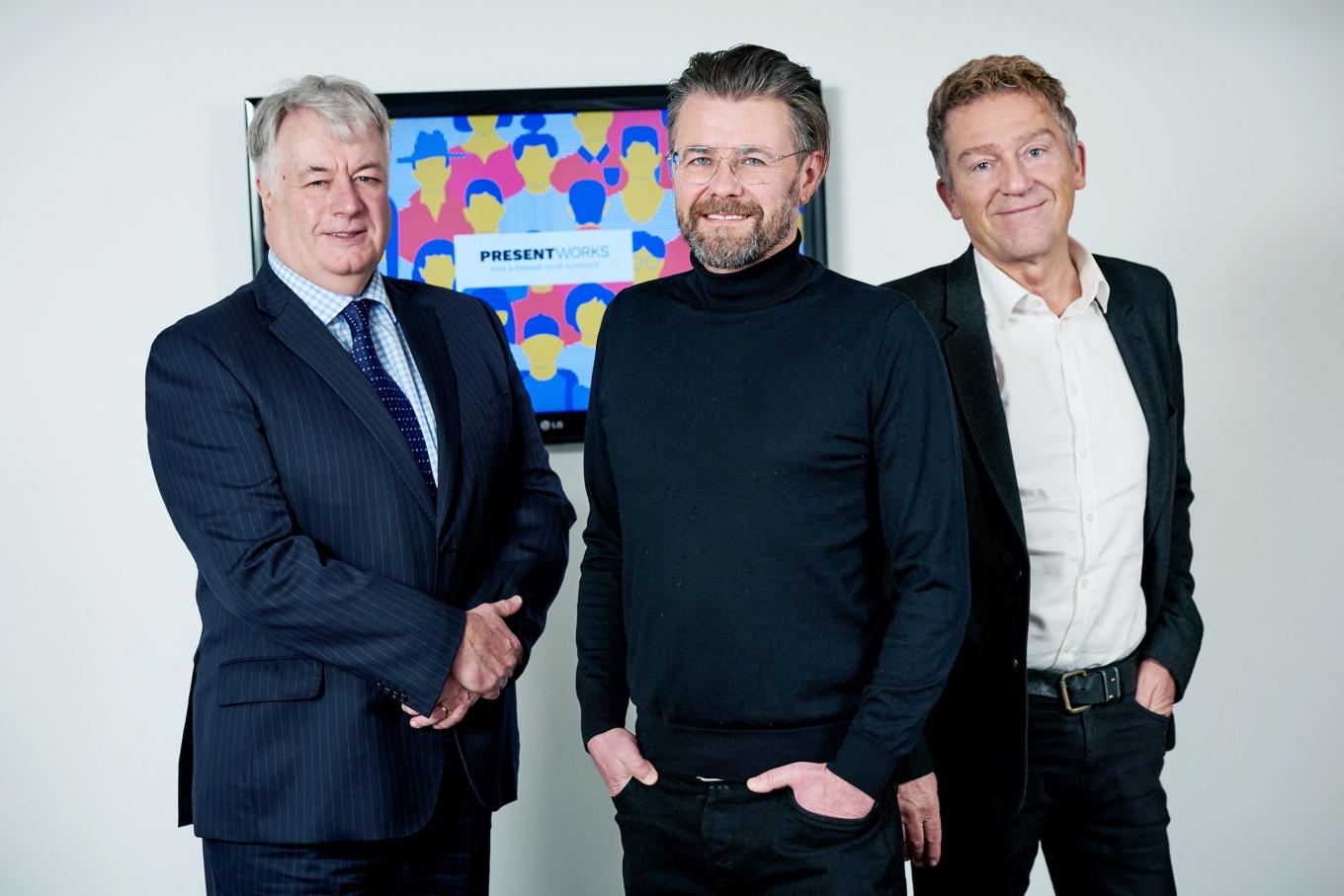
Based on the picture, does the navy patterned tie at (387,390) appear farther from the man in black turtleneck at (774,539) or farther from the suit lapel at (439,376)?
the man in black turtleneck at (774,539)

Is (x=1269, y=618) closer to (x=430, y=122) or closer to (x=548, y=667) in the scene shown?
(x=548, y=667)

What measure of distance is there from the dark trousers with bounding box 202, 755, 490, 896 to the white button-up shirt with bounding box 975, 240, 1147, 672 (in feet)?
3.09

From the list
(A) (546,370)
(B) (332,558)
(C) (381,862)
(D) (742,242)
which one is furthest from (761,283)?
(A) (546,370)

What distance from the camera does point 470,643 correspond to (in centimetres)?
183

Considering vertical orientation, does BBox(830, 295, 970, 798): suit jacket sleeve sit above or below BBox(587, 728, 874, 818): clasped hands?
above

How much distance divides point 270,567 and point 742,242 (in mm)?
820

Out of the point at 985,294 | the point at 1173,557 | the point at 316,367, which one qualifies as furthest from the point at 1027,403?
the point at 316,367

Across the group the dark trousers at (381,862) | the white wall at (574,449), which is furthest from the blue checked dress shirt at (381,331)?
the white wall at (574,449)

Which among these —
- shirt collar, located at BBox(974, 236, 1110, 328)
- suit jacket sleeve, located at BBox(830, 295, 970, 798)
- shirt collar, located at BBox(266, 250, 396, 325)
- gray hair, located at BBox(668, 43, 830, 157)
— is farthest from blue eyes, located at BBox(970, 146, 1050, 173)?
shirt collar, located at BBox(266, 250, 396, 325)

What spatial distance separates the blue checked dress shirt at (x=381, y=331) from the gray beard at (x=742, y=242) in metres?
0.58

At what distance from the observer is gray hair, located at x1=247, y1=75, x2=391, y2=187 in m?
1.91

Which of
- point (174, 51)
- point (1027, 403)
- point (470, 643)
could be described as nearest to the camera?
point (470, 643)

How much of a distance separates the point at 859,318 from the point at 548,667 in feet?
5.70

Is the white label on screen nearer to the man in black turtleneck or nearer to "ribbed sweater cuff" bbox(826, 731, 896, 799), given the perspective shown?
the man in black turtleneck
